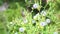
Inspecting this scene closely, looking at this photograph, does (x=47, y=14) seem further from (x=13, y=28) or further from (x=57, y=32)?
(x=13, y=28)

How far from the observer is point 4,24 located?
3211 mm

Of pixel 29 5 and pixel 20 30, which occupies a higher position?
pixel 29 5

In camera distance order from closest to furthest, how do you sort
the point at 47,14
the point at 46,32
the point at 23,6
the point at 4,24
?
the point at 46,32 → the point at 47,14 → the point at 4,24 → the point at 23,6

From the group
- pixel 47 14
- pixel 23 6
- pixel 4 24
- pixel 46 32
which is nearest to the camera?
pixel 46 32

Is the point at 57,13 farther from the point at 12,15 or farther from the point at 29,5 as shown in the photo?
the point at 12,15

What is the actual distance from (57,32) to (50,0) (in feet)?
1.71

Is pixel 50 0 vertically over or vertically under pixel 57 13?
over

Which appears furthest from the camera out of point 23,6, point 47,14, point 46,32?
point 23,6

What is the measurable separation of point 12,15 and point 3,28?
304 mm

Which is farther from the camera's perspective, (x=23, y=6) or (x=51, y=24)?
(x=23, y=6)

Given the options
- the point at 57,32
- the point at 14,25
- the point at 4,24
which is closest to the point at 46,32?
the point at 57,32

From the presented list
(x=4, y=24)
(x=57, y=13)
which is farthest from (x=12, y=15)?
(x=57, y=13)

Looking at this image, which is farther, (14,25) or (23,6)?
(23,6)

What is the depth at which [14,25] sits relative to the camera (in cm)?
307
